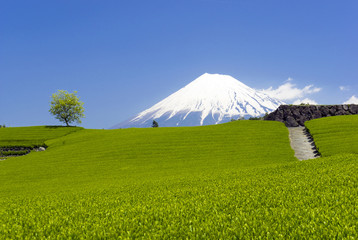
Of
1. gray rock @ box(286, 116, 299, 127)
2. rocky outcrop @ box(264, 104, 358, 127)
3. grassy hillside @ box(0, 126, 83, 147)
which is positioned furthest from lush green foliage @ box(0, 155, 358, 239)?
grassy hillside @ box(0, 126, 83, 147)

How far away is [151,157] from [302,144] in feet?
82.6

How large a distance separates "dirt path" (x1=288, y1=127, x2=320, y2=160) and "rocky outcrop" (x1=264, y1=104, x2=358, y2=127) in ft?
15.4

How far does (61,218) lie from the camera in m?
9.91

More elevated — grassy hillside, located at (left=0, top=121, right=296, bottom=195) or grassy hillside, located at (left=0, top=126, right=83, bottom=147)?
grassy hillside, located at (left=0, top=126, right=83, bottom=147)

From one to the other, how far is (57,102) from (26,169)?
63811mm

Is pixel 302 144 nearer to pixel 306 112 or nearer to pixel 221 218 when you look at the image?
pixel 306 112

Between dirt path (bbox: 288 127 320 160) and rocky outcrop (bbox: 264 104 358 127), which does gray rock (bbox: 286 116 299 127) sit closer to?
rocky outcrop (bbox: 264 104 358 127)

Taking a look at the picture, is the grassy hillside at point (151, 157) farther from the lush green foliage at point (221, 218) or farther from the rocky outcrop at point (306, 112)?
the lush green foliage at point (221, 218)

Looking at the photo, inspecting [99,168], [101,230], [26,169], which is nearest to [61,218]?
[101,230]

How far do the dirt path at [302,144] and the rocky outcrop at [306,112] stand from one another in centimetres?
468

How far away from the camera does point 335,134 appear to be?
131 ft

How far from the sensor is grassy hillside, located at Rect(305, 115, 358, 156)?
1280 inches

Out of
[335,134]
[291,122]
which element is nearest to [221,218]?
[335,134]

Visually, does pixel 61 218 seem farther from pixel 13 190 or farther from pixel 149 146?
pixel 149 146
